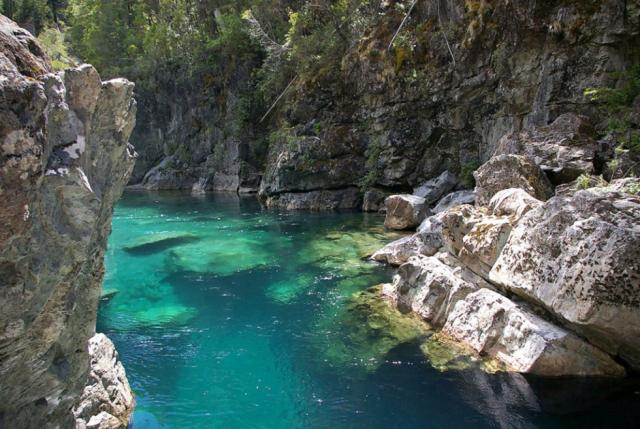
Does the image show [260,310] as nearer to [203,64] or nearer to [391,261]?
[391,261]

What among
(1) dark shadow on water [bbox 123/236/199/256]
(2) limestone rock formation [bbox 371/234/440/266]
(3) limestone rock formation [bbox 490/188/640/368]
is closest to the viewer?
(3) limestone rock formation [bbox 490/188/640/368]

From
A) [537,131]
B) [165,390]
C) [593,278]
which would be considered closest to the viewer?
[593,278]

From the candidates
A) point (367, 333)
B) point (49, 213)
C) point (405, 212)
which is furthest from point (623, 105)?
point (49, 213)

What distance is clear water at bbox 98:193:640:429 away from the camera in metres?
6.92

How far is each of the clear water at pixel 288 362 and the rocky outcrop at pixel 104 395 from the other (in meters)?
0.36

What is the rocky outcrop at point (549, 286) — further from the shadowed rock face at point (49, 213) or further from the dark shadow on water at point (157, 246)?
the dark shadow on water at point (157, 246)

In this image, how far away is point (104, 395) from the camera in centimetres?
661

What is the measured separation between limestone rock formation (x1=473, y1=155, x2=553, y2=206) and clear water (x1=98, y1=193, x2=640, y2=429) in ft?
12.7

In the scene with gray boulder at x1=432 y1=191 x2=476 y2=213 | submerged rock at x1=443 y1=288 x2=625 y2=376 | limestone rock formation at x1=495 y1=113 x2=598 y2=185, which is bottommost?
submerged rock at x1=443 y1=288 x2=625 y2=376

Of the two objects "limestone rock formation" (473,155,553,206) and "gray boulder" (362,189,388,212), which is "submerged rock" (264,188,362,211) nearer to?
"gray boulder" (362,189,388,212)

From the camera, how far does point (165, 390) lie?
7.84 m

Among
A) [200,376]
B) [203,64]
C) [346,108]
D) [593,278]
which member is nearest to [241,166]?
[203,64]

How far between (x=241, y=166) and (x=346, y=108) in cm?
1238

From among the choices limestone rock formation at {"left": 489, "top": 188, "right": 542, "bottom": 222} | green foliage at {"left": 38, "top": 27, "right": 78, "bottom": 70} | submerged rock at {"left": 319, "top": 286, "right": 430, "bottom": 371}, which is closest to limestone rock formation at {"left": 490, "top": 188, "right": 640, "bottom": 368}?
limestone rock formation at {"left": 489, "top": 188, "right": 542, "bottom": 222}
